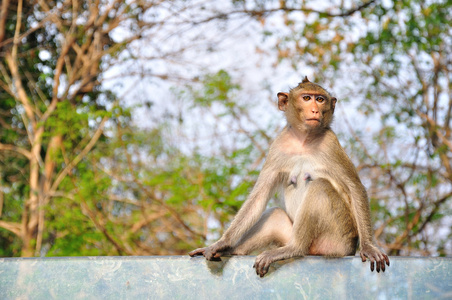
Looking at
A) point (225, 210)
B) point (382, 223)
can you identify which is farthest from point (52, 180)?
point (382, 223)

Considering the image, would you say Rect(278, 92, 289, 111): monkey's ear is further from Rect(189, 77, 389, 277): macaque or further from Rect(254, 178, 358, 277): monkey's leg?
Rect(254, 178, 358, 277): monkey's leg

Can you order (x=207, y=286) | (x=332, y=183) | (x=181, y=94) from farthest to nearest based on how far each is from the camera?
1. (x=181, y=94)
2. (x=332, y=183)
3. (x=207, y=286)

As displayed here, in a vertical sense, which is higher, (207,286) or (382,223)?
(382,223)

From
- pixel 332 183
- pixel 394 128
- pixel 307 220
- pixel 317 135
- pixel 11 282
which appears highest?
pixel 394 128

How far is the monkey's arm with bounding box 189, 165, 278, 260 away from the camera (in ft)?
Answer: 11.0

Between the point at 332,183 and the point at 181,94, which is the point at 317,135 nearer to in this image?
the point at 332,183

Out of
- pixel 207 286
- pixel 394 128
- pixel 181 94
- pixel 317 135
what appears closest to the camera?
pixel 207 286

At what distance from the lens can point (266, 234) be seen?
3.56 m

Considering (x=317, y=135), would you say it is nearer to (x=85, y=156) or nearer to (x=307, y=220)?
(x=307, y=220)

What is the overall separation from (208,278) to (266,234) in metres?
1.21

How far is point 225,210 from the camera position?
6.61 meters

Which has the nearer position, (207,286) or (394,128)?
(207,286)

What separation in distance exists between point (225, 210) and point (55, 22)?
14.6 ft

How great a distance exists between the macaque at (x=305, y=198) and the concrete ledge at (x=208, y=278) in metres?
0.48
